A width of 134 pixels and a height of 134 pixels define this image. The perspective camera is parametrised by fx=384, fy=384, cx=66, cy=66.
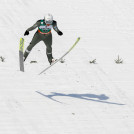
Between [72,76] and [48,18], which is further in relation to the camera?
[72,76]

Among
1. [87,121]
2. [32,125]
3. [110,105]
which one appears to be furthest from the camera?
[110,105]

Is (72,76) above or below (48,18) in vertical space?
below

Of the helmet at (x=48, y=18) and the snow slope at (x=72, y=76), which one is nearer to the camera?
the snow slope at (x=72, y=76)

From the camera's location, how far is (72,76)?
10.6 metres

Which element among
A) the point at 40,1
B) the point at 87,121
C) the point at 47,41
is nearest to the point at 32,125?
the point at 87,121

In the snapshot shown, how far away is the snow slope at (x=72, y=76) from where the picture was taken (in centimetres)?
823

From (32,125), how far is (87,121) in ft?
4.20

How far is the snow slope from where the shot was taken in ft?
27.0

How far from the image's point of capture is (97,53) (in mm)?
12539

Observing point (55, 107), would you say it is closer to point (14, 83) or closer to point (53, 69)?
point (14, 83)

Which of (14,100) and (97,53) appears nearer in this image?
(14,100)

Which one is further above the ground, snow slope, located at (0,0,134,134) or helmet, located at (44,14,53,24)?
helmet, located at (44,14,53,24)

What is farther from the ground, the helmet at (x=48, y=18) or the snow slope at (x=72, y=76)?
the helmet at (x=48, y=18)

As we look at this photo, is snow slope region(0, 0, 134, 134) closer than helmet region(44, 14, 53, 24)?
Yes
